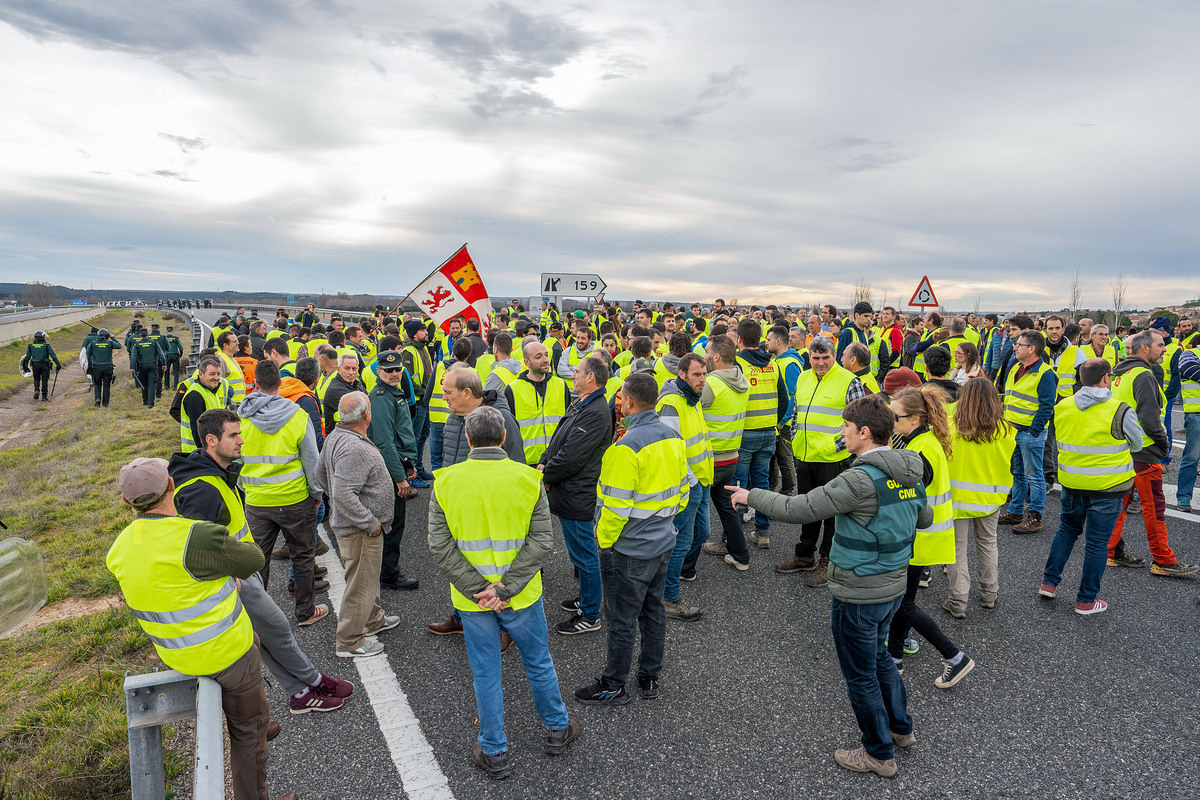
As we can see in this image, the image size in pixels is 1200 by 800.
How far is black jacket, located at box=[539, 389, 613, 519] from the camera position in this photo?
472cm

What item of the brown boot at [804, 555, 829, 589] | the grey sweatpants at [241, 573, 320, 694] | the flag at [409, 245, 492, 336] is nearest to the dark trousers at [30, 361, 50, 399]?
the flag at [409, 245, 492, 336]

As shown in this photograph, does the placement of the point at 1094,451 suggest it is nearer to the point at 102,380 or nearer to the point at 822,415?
the point at 822,415

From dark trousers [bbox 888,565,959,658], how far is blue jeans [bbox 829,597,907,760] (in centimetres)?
68

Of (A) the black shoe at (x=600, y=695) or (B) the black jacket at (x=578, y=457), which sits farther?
(B) the black jacket at (x=578, y=457)

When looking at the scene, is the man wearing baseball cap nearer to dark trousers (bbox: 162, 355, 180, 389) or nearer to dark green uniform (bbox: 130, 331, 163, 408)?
dark green uniform (bbox: 130, 331, 163, 408)

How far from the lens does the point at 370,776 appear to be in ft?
11.3

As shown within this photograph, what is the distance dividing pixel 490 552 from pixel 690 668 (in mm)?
2063

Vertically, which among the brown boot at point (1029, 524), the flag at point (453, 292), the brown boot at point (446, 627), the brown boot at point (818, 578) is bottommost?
the brown boot at point (446, 627)

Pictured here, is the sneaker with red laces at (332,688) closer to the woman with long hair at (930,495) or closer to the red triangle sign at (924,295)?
the woman with long hair at (930,495)

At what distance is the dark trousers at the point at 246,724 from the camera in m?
3.04

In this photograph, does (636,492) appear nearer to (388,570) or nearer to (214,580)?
(214,580)

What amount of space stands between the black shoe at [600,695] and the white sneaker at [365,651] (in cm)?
169

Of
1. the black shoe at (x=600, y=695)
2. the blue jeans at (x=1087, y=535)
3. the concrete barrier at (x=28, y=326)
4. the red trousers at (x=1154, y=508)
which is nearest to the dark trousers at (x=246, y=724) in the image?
the black shoe at (x=600, y=695)

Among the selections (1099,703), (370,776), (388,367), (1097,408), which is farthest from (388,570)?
(1097,408)
